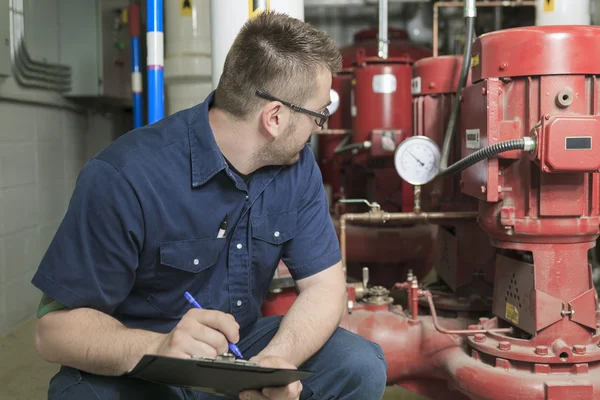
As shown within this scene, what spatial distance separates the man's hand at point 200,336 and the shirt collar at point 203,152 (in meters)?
0.32

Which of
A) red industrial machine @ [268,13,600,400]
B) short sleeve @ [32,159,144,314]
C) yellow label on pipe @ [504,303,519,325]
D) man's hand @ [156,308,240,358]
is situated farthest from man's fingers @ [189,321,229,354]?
yellow label on pipe @ [504,303,519,325]

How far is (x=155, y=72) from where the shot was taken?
204 cm

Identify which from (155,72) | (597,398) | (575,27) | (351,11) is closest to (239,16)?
(155,72)

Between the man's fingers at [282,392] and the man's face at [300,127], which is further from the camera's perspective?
the man's face at [300,127]

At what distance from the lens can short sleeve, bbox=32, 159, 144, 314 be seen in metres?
1.17

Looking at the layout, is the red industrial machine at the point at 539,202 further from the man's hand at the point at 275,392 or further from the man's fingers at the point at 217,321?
the man's fingers at the point at 217,321

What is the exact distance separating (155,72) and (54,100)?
1.43m

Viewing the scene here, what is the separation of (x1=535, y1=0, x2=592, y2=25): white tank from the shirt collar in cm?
206

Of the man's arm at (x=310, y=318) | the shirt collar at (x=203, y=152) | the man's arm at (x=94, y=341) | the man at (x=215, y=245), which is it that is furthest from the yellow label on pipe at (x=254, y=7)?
the man's arm at (x=94, y=341)

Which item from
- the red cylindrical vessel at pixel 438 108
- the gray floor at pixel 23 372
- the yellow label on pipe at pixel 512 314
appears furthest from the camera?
the red cylindrical vessel at pixel 438 108

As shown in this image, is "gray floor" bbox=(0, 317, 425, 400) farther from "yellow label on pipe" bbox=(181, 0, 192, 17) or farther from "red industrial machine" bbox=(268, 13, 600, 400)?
"yellow label on pipe" bbox=(181, 0, 192, 17)

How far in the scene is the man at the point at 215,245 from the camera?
1170mm

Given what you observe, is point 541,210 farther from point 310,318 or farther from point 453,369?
point 310,318

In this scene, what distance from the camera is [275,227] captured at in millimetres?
1452
